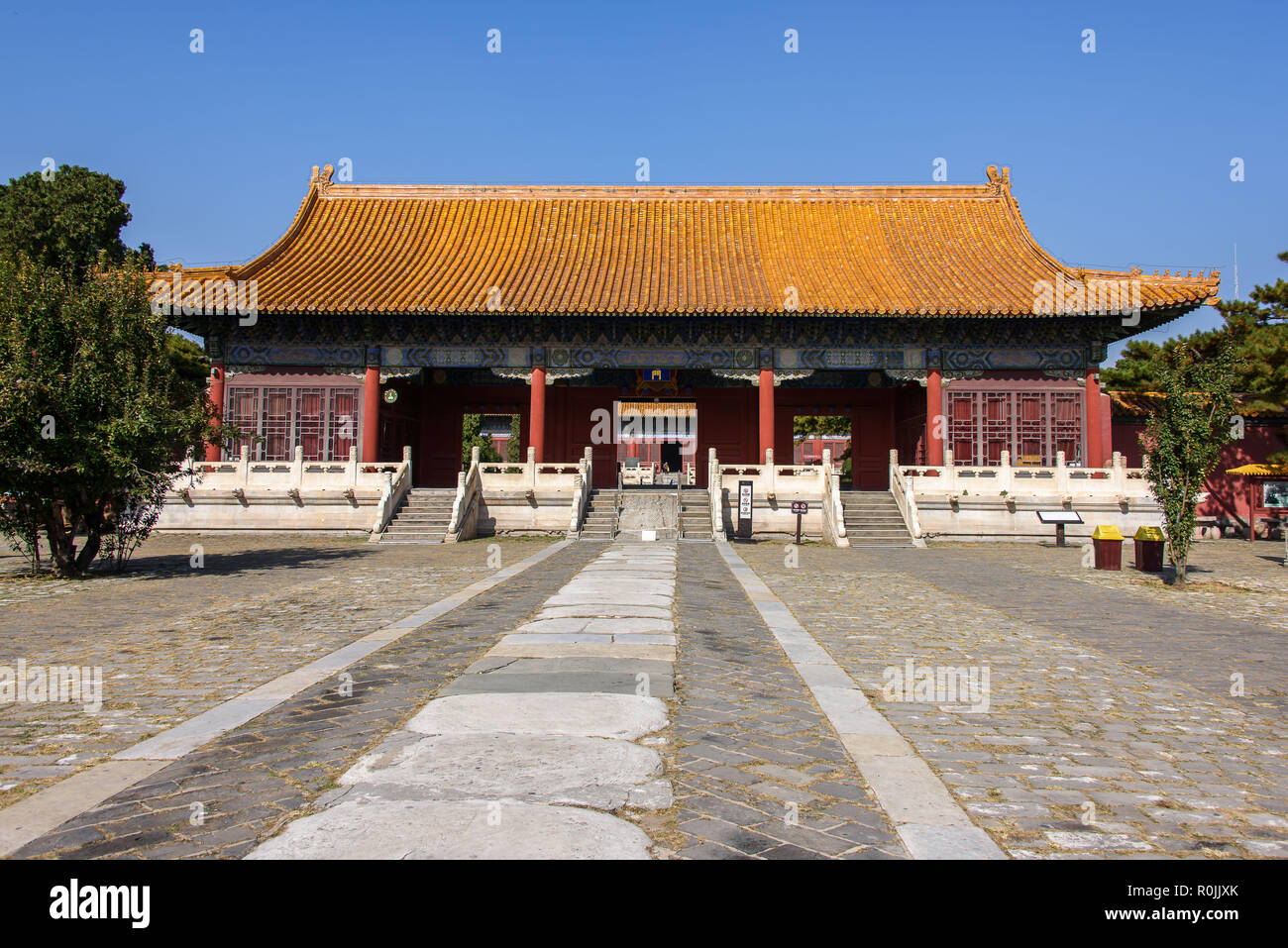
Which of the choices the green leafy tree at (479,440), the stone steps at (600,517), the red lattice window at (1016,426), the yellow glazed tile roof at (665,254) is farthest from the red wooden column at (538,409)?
the green leafy tree at (479,440)

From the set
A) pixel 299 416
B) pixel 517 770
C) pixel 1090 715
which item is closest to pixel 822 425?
pixel 299 416

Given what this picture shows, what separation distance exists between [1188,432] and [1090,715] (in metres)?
8.00

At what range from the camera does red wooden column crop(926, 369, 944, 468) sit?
20.3 m

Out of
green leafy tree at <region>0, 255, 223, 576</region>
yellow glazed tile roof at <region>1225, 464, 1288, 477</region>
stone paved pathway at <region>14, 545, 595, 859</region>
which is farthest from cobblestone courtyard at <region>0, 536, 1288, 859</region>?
yellow glazed tile roof at <region>1225, 464, 1288, 477</region>

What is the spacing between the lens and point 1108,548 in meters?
12.6

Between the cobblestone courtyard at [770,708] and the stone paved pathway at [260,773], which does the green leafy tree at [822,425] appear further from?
the stone paved pathway at [260,773]

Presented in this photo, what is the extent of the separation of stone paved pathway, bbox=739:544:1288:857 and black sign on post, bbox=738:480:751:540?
25.9 feet

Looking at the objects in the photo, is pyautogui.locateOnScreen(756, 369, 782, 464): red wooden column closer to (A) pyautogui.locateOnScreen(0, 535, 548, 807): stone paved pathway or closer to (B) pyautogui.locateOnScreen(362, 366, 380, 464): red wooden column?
(A) pyautogui.locateOnScreen(0, 535, 548, 807): stone paved pathway

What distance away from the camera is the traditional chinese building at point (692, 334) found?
780 inches

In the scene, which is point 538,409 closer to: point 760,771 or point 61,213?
point 760,771

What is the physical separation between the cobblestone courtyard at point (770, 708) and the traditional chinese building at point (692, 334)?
35.6 ft

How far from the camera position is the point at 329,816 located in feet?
8.79
